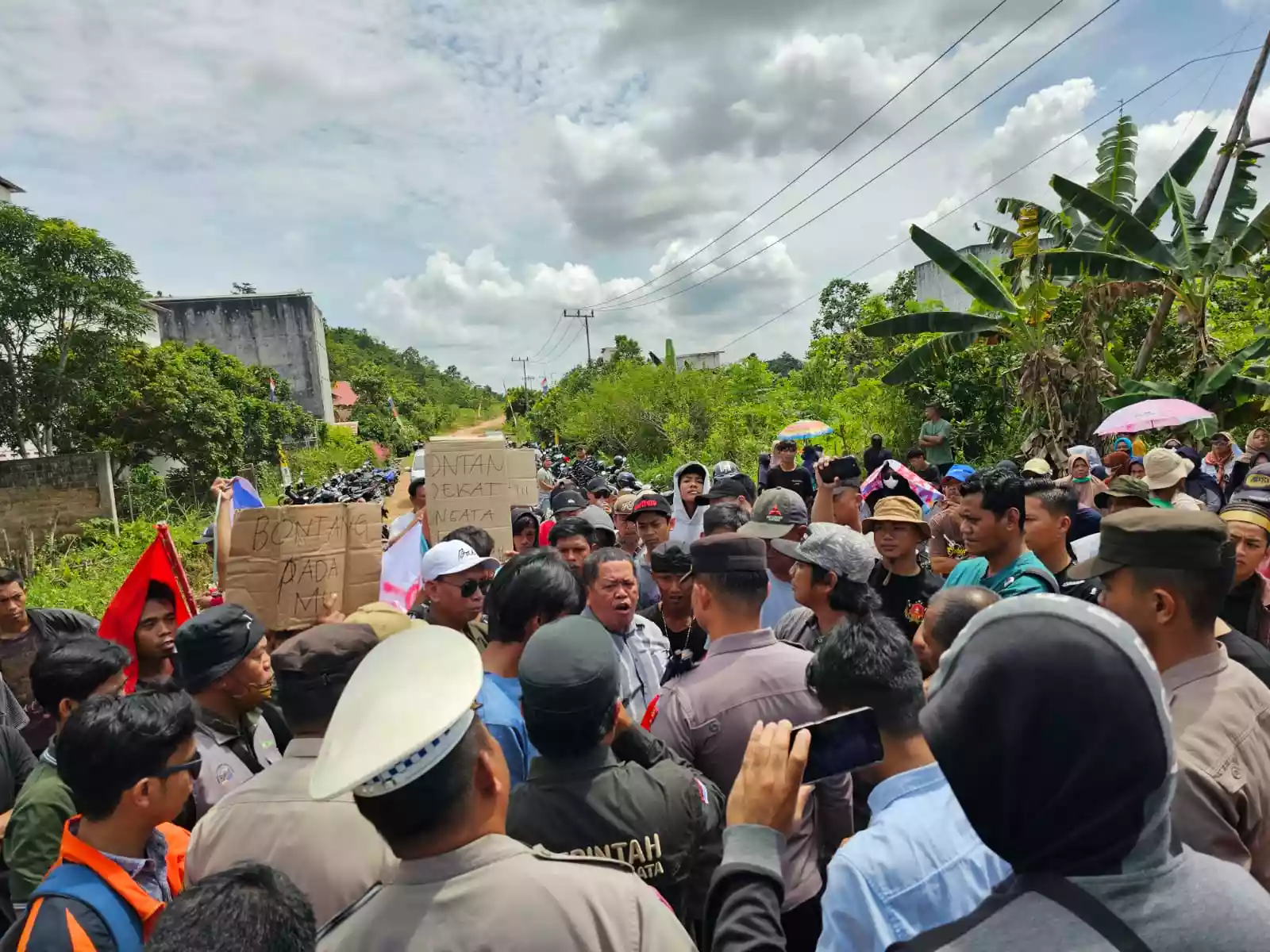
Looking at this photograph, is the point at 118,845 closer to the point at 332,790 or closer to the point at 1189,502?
the point at 332,790

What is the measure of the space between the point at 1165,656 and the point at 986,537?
1.59 metres

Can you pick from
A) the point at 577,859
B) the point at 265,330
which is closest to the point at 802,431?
the point at 577,859

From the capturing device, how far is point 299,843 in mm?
1729

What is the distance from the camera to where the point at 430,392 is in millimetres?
77812

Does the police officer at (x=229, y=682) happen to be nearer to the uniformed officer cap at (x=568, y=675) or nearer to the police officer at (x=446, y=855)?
the uniformed officer cap at (x=568, y=675)

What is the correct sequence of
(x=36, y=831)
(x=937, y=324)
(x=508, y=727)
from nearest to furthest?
(x=36, y=831) → (x=508, y=727) → (x=937, y=324)

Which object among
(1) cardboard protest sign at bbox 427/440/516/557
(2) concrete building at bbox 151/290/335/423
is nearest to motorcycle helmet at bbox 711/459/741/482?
(1) cardboard protest sign at bbox 427/440/516/557

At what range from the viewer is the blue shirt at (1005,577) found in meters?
3.21

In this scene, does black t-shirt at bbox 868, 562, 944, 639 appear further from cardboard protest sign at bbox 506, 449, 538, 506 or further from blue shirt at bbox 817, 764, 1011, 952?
cardboard protest sign at bbox 506, 449, 538, 506

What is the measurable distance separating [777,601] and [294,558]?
104 inches

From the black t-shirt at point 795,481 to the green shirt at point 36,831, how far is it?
20.4 feet

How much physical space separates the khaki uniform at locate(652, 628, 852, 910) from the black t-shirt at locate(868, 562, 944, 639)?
144cm

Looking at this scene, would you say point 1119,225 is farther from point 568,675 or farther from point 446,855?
point 446,855

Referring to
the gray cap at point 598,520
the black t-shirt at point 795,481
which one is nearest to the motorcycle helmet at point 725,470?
the black t-shirt at point 795,481
